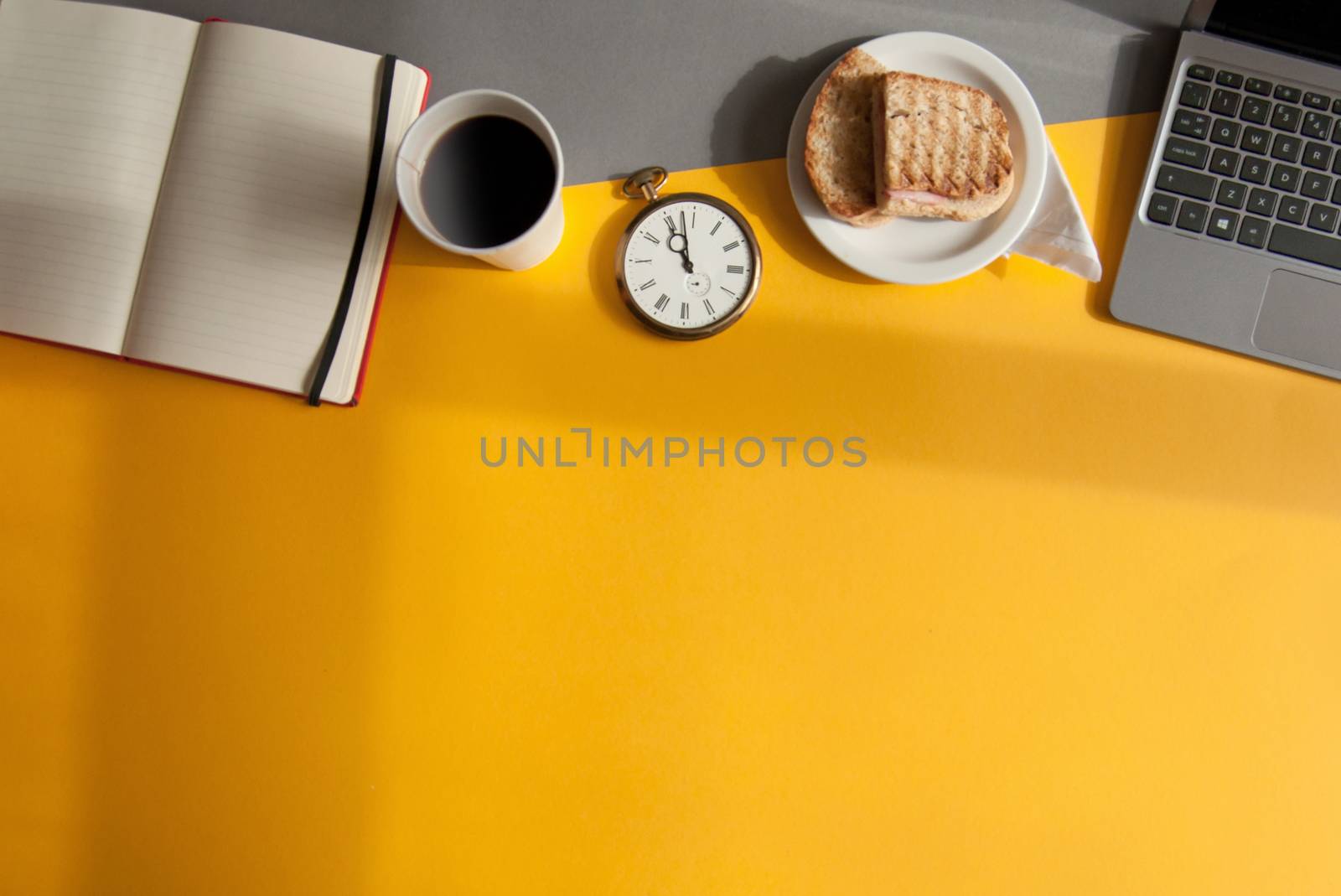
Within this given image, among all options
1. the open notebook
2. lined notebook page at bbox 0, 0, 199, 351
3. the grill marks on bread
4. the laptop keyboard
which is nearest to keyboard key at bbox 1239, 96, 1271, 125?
the laptop keyboard

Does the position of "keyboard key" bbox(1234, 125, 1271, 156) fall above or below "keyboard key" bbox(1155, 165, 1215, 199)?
above

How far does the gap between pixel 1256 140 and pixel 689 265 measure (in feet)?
1.86

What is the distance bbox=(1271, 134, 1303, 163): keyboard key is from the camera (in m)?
0.83

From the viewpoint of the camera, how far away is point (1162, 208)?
→ 840 millimetres

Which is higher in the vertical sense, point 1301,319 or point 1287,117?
point 1287,117

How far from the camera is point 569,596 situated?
0.87 metres

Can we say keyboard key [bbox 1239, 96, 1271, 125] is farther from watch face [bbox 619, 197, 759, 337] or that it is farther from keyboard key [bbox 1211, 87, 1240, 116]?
watch face [bbox 619, 197, 759, 337]

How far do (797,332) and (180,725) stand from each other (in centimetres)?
75

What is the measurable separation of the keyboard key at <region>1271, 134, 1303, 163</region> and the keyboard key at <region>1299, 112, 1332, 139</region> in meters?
0.02

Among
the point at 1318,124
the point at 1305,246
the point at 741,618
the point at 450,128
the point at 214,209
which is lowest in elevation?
the point at 741,618

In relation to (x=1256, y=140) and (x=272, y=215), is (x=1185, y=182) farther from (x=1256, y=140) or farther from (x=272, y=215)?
(x=272, y=215)

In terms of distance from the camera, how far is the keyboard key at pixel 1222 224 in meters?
0.84

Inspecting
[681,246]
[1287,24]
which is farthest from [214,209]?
[1287,24]

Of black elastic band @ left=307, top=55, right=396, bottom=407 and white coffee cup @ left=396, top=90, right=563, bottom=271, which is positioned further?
black elastic band @ left=307, top=55, right=396, bottom=407
